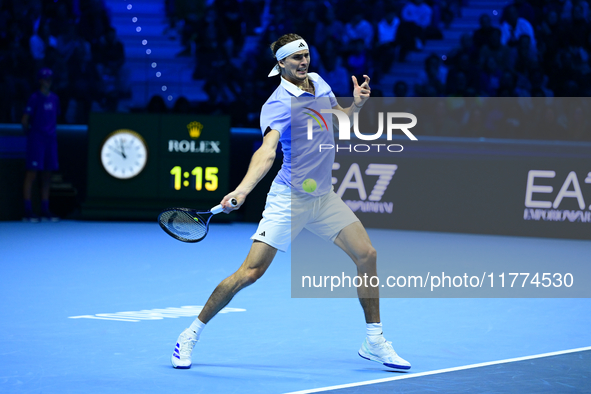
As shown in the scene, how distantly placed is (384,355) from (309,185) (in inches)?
40.8

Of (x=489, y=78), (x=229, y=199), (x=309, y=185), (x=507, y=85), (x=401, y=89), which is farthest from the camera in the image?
(x=489, y=78)

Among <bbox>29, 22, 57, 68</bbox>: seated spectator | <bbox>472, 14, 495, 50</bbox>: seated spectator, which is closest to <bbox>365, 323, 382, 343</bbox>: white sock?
<bbox>472, 14, 495, 50</bbox>: seated spectator

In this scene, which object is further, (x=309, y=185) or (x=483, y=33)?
(x=483, y=33)

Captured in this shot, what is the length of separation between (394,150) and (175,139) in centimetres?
320

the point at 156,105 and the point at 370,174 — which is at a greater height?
the point at 156,105

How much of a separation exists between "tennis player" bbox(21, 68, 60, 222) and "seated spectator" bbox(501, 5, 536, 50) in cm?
734

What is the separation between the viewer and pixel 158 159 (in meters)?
12.1

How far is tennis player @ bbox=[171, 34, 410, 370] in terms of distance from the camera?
4496mm

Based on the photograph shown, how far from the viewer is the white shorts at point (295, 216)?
14.8 ft

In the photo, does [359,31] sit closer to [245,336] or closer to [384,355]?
[245,336]

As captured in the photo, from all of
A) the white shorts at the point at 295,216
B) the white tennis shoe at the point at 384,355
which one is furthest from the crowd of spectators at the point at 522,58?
the white tennis shoe at the point at 384,355

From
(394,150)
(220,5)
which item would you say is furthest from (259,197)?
(220,5)

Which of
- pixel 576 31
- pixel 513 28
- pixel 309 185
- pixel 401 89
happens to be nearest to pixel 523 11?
pixel 513 28

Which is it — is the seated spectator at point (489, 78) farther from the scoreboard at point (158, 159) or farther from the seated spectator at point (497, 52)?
the scoreboard at point (158, 159)
